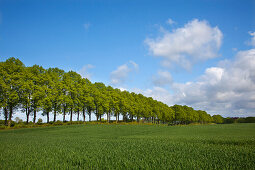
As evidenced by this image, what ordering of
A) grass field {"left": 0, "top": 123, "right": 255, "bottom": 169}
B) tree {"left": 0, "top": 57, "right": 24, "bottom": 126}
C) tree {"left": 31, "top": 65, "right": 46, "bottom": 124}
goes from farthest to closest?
tree {"left": 31, "top": 65, "right": 46, "bottom": 124}
tree {"left": 0, "top": 57, "right": 24, "bottom": 126}
grass field {"left": 0, "top": 123, "right": 255, "bottom": 169}

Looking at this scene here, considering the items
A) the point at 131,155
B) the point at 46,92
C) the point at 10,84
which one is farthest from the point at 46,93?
the point at 131,155

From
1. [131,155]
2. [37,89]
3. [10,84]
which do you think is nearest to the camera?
[131,155]

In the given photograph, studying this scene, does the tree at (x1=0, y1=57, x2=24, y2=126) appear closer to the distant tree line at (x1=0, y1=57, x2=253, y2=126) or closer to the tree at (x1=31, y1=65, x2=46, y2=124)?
the distant tree line at (x1=0, y1=57, x2=253, y2=126)

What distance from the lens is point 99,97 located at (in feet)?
187

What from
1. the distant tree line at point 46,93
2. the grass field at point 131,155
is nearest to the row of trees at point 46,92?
the distant tree line at point 46,93

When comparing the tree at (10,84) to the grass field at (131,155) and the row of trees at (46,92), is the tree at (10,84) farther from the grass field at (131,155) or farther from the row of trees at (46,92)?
the grass field at (131,155)

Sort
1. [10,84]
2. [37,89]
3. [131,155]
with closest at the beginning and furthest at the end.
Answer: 1. [131,155]
2. [10,84]
3. [37,89]

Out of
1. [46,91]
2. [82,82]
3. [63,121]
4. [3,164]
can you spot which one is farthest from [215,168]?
[82,82]

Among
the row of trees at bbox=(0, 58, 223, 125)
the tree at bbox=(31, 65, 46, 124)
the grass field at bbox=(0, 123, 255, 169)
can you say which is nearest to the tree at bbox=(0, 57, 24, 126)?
the row of trees at bbox=(0, 58, 223, 125)

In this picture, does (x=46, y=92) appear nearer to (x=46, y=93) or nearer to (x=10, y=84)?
(x=46, y=93)

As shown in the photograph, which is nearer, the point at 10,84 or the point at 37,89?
the point at 10,84

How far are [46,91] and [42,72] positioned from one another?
328 inches

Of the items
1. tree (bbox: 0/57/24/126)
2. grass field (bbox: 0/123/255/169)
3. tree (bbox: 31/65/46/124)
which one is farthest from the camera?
tree (bbox: 31/65/46/124)

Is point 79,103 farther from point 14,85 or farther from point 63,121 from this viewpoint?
point 14,85
